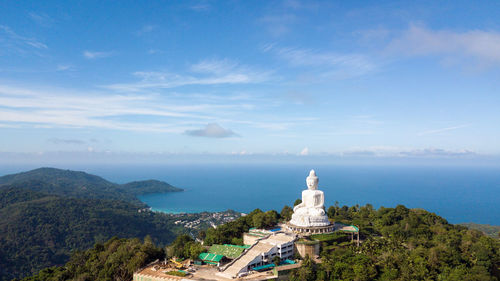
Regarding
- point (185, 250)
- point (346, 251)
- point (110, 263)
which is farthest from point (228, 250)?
point (110, 263)

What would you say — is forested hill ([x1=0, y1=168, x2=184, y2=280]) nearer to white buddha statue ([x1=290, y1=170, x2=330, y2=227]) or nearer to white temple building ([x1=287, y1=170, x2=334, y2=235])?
white buddha statue ([x1=290, y1=170, x2=330, y2=227])

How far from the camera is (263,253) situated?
78.8 ft

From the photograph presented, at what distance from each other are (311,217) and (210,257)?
35.3ft

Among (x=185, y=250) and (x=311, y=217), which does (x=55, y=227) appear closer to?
(x=185, y=250)

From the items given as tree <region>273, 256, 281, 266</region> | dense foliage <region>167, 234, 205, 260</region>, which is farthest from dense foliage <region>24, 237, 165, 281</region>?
tree <region>273, 256, 281, 266</region>

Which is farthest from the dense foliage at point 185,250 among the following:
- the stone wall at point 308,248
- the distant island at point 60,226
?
the distant island at point 60,226

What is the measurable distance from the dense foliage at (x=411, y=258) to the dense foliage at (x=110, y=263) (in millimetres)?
13733

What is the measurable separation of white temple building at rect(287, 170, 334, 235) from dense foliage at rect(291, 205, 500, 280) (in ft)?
6.48

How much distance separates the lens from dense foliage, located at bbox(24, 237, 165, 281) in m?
25.8

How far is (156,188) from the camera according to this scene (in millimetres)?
168875

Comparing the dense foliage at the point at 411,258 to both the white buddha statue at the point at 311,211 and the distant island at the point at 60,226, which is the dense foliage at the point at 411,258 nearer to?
the white buddha statue at the point at 311,211

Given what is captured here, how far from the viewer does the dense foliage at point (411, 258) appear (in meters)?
21.2

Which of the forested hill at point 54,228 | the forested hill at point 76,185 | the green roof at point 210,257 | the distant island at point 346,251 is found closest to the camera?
the distant island at point 346,251

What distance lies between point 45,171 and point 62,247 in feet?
407
